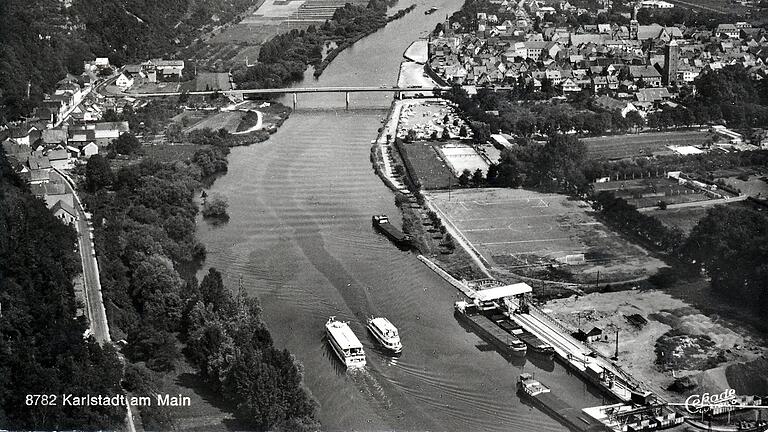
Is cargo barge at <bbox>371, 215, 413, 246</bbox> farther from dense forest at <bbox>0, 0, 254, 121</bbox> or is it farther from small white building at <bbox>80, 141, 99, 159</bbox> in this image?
dense forest at <bbox>0, 0, 254, 121</bbox>

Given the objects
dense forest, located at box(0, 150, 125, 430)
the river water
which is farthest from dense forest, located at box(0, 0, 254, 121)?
dense forest, located at box(0, 150, 125, 430)

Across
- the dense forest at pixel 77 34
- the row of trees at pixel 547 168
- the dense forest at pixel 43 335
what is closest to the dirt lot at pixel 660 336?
the row of trees at pixel 547 168

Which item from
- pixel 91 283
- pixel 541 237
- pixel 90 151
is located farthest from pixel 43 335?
pixel 90 151

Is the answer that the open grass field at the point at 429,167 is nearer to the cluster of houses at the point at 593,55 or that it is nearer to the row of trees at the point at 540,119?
the row of trees at the point at 540,119

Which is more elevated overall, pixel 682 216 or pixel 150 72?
pixel 682 216

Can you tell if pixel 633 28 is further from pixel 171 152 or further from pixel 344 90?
pixel 171 152

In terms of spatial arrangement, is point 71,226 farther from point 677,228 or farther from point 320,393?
point 677,228
